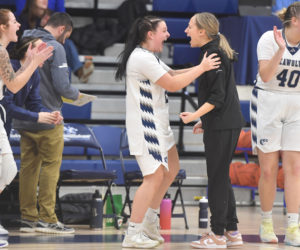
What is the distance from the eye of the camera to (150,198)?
4.91 metres

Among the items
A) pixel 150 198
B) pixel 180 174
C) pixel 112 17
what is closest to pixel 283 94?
pixel 150 198

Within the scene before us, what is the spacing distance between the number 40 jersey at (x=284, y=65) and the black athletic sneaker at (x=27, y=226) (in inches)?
86.9

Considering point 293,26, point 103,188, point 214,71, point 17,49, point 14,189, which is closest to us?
point 214,71

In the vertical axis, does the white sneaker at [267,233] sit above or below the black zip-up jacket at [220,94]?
below

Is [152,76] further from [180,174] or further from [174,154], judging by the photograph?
[180,174]

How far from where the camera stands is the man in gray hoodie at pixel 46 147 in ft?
19.5

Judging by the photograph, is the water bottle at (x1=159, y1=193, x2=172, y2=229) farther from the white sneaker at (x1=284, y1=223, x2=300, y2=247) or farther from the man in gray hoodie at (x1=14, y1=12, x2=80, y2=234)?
the white sneaker at (x1=284, y1=223, x2=300, y2=247)

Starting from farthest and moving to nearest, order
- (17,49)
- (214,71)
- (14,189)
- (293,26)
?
(14,189) → (17,49) → (293,26) → (214,71)

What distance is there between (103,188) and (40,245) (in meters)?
3.02

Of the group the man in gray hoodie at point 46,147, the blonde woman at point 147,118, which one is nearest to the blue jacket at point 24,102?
the man in gray hoodie at point 46,147

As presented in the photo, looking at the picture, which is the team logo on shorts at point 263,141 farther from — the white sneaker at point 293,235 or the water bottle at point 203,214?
the water bottle at point 203,214

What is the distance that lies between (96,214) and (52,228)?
54 centimetres

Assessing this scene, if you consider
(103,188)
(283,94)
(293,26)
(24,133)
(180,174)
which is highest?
(293,26)

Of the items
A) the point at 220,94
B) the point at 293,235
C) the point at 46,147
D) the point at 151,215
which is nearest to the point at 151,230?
the point at 151,215
